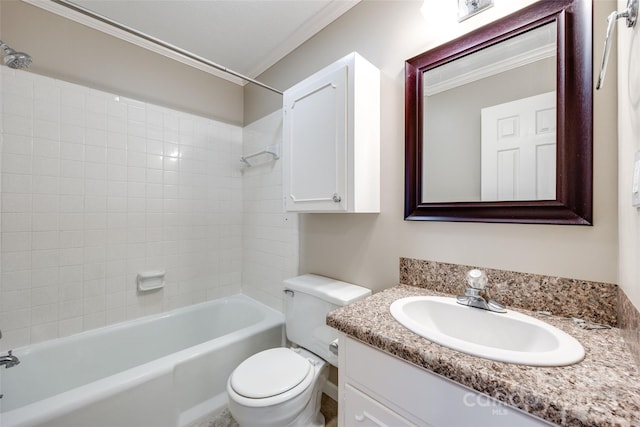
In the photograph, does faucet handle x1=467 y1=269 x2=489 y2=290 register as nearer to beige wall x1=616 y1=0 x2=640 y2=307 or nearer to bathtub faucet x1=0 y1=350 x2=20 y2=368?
beige wall x1=616 y1=0 x2=640 y2=307

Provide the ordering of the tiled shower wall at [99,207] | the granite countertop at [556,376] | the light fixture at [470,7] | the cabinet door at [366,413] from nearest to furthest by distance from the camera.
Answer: the granite countertop at [556,376] < the cabinet door at [366,413] < the light fixture at [470,7] < the tiled shower wall at [99,207]

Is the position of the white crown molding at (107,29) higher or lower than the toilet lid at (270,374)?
higher

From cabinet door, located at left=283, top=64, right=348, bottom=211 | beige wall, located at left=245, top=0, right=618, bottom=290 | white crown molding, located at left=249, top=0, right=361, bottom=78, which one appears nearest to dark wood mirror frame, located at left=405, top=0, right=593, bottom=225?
beige wall, located at left=245, top=0, right=618, bottom=290

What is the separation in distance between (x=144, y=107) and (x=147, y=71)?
29cm

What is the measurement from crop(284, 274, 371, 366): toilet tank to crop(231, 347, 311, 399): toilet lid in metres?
0.11

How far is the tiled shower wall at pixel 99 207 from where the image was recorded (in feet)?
4.93

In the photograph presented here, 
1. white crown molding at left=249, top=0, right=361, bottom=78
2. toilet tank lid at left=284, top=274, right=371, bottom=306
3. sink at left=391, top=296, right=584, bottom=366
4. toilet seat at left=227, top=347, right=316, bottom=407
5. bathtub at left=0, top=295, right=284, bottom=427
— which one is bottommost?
bathtub at left=0, top=295, right=284, bottom=427

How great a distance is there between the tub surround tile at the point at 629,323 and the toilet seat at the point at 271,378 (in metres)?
1.13

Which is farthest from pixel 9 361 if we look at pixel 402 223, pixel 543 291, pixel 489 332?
pixel 543 291

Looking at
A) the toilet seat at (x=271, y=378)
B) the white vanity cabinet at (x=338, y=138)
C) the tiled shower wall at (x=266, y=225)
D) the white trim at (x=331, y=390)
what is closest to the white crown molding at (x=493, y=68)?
the white vanity cabinet at (x=338, y=138)

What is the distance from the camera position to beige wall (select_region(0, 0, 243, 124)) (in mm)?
1521

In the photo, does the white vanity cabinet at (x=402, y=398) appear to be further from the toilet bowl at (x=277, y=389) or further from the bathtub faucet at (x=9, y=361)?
the bathtub faucet at (x=9, y=361)

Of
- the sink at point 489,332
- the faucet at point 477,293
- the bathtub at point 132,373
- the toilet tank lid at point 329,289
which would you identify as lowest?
the bathtub at point 132,373

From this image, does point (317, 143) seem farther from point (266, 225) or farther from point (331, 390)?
point (331, 390)
